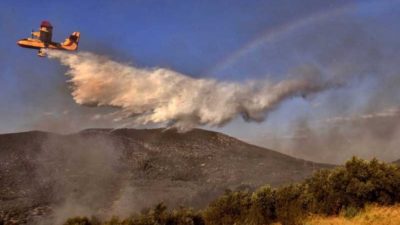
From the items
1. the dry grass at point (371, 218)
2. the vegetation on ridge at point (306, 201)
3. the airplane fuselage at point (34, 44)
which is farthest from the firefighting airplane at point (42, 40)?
the dry grass at point (371, 218)

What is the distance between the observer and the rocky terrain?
8206cm

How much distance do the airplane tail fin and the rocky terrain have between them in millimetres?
29757

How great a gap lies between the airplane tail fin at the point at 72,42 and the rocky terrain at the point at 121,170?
1172 inches

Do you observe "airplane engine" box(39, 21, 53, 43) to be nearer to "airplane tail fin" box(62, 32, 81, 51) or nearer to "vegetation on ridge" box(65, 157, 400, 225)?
"airplane tail fin" box(62, 32, 81, 51)

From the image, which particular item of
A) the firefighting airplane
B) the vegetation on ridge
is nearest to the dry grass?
the vegetation on ridge

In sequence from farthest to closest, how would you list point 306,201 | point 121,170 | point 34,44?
point 121,170 → point 34,44 → point 306,201

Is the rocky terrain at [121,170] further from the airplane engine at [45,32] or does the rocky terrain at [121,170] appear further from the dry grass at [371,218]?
the dry grass at [371,218]

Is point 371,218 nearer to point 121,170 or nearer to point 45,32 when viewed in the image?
point 45,32

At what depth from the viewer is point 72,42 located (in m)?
54.4

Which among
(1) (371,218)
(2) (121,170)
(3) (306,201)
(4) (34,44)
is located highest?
(4) (34,44)

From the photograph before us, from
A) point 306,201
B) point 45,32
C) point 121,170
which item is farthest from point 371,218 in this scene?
point 121,170

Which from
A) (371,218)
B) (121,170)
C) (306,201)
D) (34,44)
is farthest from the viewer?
(121,170)

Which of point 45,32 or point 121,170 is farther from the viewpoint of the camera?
point 121,170

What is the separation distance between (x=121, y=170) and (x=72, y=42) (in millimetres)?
60217
